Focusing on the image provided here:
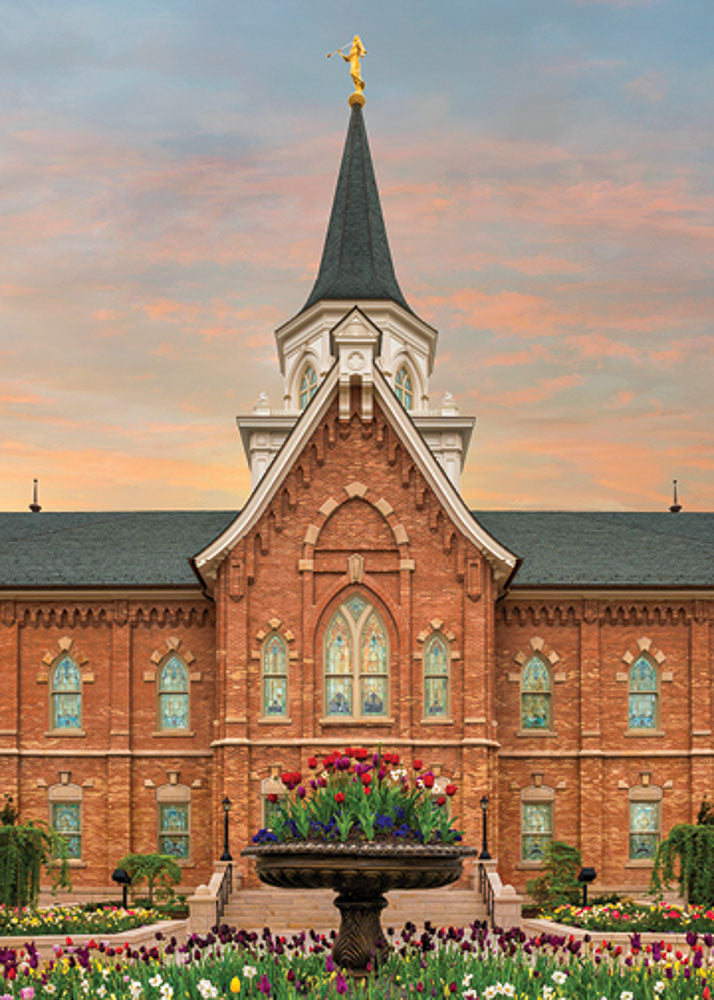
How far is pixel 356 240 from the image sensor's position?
46.2m

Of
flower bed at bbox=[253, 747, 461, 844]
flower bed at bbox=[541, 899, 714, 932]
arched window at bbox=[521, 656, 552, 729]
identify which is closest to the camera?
flower bed at bbox=[253, 747, 461, 844]

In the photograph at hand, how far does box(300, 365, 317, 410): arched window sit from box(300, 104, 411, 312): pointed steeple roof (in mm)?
2143

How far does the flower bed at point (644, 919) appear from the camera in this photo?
24203 millimetres

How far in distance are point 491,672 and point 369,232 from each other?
1834cm

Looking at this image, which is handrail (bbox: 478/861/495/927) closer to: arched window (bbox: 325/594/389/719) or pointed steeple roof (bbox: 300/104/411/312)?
arched window (bbox: 325/594/389/719)

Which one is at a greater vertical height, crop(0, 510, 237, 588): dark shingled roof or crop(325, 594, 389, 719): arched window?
crop(0, 510, 237, 588): dark shingled roof

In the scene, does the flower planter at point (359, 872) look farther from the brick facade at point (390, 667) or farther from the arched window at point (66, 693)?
the arched window at point (66, 693)

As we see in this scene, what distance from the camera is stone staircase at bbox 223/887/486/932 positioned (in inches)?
1135

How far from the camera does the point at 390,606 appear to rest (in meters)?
33.6

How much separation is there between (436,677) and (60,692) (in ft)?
33.7

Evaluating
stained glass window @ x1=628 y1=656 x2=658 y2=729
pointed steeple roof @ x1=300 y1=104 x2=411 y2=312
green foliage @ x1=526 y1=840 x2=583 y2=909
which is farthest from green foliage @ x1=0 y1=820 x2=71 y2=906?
pointed steeple roof @ x1=300 y1=104 x2=411 y2=312

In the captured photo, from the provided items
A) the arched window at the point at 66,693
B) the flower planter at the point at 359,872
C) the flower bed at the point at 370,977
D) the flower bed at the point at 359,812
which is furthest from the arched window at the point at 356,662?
the flower bed at the point at 370,977

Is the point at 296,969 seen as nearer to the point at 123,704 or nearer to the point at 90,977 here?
the point at 90,977

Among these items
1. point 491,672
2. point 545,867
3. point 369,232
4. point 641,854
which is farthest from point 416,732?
point 369,232
